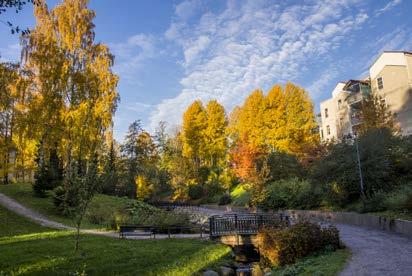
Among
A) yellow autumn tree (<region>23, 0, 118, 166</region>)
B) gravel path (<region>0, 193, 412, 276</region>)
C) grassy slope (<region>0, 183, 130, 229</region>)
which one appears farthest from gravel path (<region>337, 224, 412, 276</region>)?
yellow autumn tree (<region>23, 0, 118, 166</region>)

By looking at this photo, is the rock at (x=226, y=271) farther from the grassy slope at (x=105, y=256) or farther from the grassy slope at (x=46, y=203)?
the grassy slope at (x=46, y=203)

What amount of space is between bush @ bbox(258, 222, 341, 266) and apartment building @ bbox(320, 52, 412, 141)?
24808 mm

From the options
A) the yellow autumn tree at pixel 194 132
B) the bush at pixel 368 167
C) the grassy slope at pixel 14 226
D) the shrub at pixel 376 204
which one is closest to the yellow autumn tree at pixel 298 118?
the yellow autumn tree at pixel 194 132

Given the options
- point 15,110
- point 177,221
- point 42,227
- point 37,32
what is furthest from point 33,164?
point 177,221

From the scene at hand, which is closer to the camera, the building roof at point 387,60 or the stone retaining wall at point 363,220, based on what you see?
the stone retaining wall at point 363,220

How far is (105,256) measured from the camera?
468 inches

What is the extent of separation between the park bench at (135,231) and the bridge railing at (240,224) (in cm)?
306

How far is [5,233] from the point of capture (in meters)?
17.8

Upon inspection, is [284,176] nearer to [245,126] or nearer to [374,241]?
[245,126]

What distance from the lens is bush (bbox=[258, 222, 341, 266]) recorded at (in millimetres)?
12133

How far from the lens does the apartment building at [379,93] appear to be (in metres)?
39.4

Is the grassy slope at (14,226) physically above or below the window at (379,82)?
below

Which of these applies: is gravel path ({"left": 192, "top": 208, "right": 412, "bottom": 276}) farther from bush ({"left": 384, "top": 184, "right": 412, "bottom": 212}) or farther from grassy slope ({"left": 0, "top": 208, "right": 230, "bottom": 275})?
grassy slope ({"left": 0, "top": 208, "right": 230, "bottom": 275})

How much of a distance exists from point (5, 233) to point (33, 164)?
21068 mm
